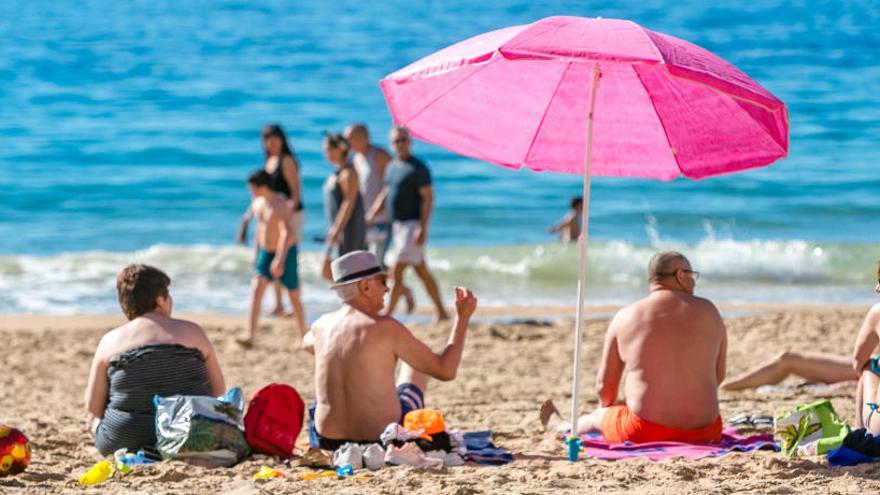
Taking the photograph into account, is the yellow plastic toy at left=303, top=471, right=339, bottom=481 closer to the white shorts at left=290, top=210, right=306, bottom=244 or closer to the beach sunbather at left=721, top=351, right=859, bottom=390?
the beach sunbather at left=721, top=351, right=859, bottom=390

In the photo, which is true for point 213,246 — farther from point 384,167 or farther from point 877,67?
point 877,67

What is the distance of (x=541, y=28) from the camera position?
5.03 meters

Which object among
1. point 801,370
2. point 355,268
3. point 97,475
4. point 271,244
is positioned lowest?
point 97,475

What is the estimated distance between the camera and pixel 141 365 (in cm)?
565

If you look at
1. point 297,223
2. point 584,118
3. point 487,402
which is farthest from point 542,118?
point 297,223

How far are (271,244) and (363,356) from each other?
4422 millimetres

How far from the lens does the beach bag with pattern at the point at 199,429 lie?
5.48 meters

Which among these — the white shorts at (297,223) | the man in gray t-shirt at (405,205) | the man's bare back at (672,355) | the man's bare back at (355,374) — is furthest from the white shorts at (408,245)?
the man's bare back at (355,374)

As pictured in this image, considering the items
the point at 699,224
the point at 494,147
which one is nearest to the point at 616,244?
the point at 699,224

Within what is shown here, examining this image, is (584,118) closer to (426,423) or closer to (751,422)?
(426,423)

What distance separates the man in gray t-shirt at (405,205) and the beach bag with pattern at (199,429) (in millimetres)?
5267

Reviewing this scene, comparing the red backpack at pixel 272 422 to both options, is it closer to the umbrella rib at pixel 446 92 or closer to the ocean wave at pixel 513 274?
the umbrella rib at pixel 446 92

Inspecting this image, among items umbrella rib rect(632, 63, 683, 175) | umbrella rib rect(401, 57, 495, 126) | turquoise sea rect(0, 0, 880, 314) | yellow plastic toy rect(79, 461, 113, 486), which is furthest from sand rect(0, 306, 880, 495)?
turquoise sea rect(0, 0, 880, 314)

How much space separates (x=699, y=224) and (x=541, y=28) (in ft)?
48.3
